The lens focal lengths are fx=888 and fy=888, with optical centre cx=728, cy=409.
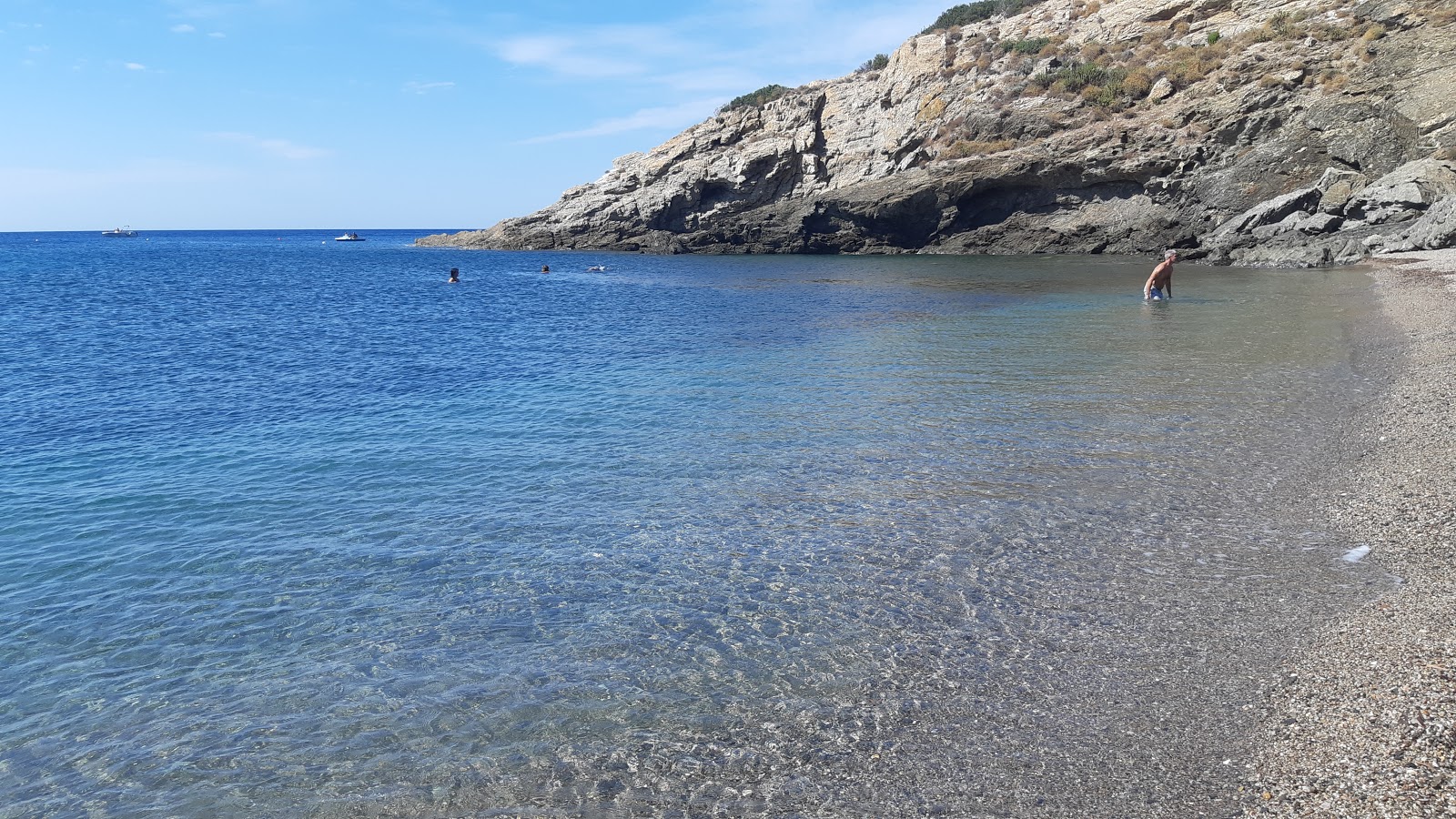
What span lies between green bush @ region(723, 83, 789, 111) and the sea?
65677mm

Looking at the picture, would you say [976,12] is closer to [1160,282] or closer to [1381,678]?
[1160,282]

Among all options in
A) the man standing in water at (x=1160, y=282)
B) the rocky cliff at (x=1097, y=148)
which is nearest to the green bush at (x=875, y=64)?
the rocky cliff at (x=1097, y=148)

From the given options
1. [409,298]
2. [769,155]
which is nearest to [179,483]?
[409,298]

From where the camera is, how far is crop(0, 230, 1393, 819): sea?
506cm

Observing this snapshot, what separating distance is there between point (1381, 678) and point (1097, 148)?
51047mm

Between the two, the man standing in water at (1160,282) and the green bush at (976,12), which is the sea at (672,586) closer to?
the man standing in water at (1160,282)

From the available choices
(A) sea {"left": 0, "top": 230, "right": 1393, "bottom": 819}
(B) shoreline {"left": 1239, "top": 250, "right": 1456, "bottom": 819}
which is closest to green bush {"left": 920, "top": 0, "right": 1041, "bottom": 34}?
(A) sea {"left": 0, "top": 230, "right": 1393, "bottom": 819}

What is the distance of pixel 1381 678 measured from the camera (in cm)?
546

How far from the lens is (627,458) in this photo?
11.9m

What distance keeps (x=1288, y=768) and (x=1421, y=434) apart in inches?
327

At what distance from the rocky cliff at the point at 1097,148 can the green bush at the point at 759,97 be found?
252 centimetres

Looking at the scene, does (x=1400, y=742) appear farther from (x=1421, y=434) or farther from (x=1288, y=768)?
(x=1421, y=434)

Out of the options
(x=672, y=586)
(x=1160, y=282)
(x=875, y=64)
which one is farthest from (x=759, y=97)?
(x=672, y=586)

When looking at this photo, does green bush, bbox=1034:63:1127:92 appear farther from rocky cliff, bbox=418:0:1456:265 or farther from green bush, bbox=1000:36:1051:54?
green bush, bbox=1000:36:1051:54
